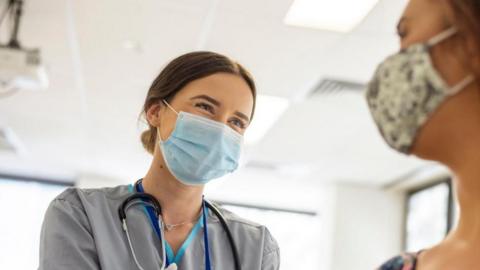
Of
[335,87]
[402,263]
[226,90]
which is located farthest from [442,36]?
[335,87]

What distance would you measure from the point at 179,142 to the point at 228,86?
0.70 ft

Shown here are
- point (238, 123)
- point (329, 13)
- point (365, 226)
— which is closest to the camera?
point (238, 123)

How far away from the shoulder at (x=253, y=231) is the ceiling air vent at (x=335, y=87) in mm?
2520

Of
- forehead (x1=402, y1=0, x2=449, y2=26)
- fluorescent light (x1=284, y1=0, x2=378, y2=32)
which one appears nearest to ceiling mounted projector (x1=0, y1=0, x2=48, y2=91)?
fluorescent light (x1=284, y1=0, x2=378, y2=32)

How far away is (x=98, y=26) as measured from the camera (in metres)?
3.66

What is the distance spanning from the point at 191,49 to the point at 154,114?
2165 mm

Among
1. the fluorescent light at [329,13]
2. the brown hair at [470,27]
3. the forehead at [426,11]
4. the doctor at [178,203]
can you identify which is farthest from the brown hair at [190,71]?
the fluorescent light at [329,13]

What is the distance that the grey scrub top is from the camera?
1.51m

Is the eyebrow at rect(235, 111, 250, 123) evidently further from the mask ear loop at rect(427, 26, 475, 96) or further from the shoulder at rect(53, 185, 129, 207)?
the mask ear loop at rect(427, 26, 475, 96)

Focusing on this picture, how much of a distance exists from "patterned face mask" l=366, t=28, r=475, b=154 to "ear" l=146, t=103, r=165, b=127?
0.90 m

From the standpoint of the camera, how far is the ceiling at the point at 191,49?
344 centimetres

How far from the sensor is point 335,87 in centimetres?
432

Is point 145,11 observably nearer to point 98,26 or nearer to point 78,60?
point 98,26

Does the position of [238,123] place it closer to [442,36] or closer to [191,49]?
[442,36]
